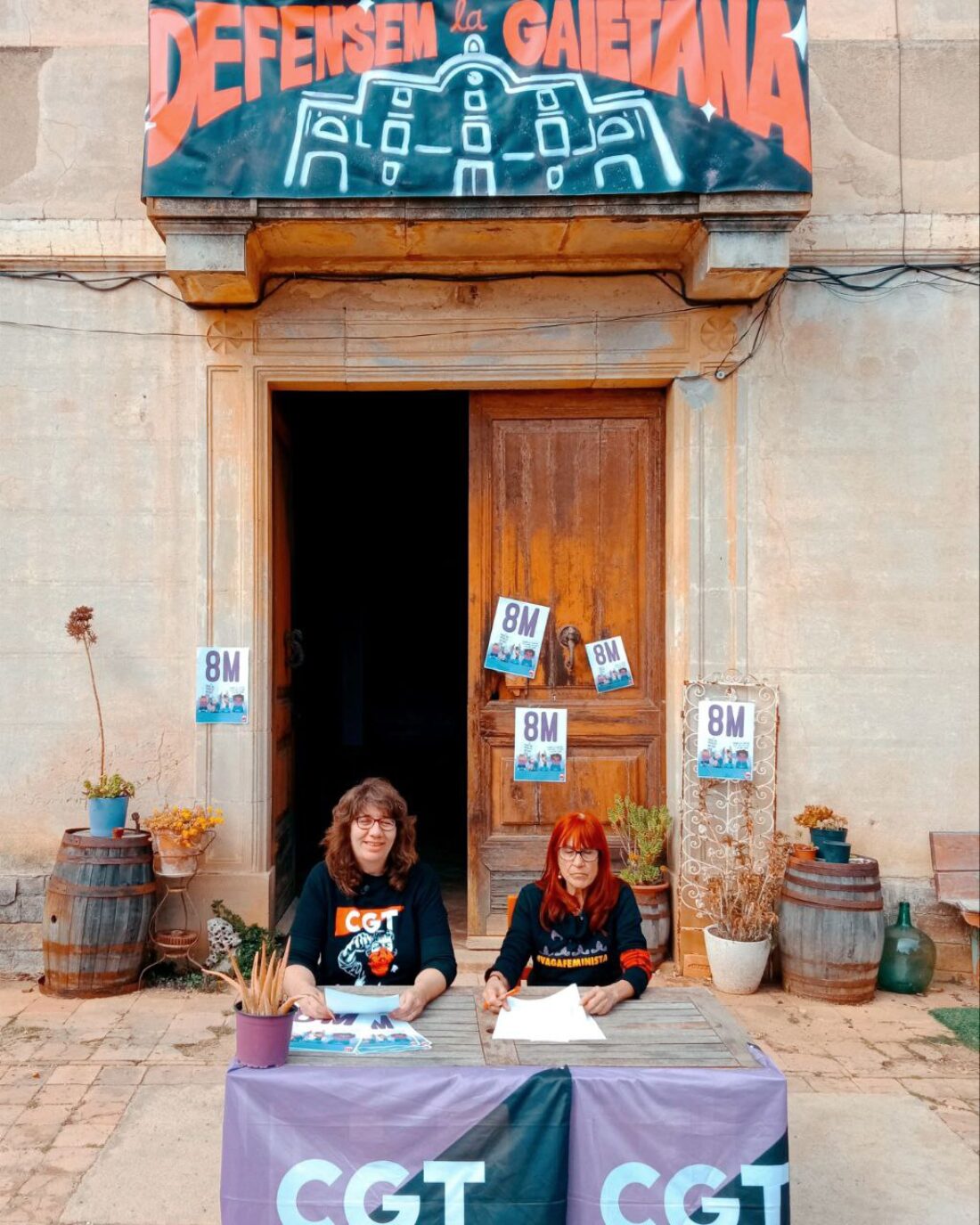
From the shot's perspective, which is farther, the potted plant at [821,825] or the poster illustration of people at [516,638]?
the poster illustration of people at [516,638]

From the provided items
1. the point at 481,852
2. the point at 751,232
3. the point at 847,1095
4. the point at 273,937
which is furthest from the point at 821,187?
the point at 273,937

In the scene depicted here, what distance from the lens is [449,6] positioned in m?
5.15

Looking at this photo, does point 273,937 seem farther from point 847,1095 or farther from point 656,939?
point 847,1095

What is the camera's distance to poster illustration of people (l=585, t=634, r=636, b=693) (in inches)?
242

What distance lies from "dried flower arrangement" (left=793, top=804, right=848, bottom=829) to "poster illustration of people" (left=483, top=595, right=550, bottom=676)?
175cm

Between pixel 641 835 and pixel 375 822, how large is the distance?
3.05m

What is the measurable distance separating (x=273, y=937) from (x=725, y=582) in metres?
3.31

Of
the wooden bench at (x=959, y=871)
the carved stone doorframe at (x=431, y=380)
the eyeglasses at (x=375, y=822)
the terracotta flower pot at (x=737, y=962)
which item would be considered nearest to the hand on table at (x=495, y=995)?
the eyeglasses at (x=375, y=822)

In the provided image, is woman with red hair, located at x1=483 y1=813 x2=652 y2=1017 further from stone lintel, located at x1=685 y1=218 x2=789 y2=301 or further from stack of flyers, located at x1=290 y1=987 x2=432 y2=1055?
stone lintel, located at x1=685 y1=218 x2=789 y2=301

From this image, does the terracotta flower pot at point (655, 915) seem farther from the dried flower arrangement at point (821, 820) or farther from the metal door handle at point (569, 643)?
the metal door handle at point (569, 643)

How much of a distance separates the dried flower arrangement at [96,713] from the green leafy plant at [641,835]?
2810 mm

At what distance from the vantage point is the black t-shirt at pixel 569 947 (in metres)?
3.24

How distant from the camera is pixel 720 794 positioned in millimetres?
5832

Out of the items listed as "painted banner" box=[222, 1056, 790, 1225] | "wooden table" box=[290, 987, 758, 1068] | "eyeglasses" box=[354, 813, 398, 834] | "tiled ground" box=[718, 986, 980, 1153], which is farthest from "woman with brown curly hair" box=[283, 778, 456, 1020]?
"tiled ground" box=[718, 986, 980, 1153]
